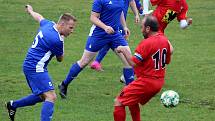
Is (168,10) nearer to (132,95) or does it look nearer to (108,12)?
(108,12)

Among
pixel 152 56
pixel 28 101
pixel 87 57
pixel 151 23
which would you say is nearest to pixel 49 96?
pixel 28 101

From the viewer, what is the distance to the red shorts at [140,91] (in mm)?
9406

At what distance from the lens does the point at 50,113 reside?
32.3ft

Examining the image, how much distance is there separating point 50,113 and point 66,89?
257cm

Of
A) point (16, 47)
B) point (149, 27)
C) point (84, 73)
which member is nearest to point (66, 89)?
point (84, 73)

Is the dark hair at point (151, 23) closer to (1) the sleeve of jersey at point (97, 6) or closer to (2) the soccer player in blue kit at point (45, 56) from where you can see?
(2) the soccer player in blue kit at point (45, 56)

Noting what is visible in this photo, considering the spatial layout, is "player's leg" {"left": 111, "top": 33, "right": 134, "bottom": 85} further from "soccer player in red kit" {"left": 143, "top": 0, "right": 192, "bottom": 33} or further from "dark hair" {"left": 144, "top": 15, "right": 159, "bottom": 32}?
"dark hair" {"left": 144, "top": 15, "right": 159, "bottom": 32}

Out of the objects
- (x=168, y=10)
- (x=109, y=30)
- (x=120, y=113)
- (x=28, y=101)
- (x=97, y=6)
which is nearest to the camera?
(x=120, y=113)

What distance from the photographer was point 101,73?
48.0ft

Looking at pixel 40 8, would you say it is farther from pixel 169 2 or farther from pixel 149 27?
pixel 149 27

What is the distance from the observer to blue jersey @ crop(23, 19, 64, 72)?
989cm

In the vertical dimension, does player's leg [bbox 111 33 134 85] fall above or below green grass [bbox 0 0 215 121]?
above

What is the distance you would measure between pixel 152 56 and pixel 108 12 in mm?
3036

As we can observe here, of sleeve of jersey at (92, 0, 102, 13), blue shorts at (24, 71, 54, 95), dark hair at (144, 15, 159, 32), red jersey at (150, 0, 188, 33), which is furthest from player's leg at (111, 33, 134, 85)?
dark hair at (144, 15, 159, 32)
